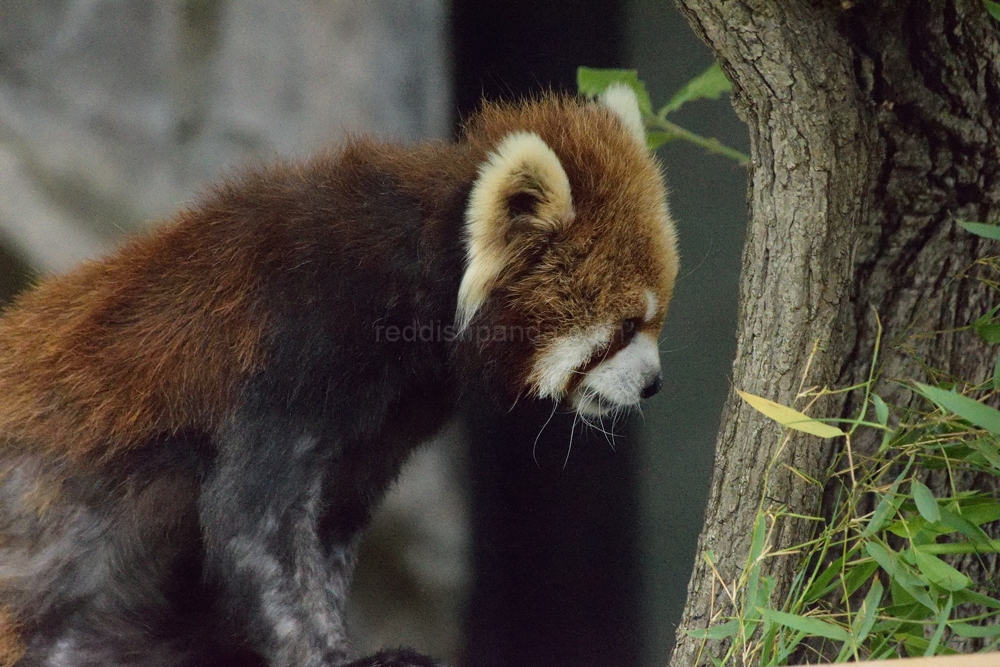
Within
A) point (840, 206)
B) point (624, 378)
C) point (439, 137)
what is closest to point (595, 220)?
point (624, 378)

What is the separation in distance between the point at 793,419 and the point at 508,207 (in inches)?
Result: 31.7

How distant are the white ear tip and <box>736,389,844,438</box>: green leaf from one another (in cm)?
100

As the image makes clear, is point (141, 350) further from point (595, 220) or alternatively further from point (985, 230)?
point (985, 230)

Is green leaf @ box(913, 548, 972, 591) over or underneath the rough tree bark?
underneath

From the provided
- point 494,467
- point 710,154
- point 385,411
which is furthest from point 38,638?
point 710,154

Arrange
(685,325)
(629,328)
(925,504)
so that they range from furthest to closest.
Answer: (685,325) < (629,328) < (925,504)

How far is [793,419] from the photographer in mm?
1692

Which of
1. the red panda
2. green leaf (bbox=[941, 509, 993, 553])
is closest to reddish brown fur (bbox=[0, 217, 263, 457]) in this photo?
the red panda

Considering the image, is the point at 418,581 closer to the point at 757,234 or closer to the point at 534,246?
the point at 534,246

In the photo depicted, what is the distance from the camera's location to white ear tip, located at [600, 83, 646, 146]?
97.6 inches

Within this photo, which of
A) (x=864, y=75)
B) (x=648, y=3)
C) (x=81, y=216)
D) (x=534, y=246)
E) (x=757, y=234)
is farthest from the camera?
(x=648, y=3)

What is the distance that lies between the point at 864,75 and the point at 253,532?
166 cm

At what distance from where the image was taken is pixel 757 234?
1934 millimetres

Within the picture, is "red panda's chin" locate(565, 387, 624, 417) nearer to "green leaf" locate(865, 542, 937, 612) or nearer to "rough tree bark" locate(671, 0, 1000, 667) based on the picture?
"rough tree bark" locate(671, 0, 1000, 667)
